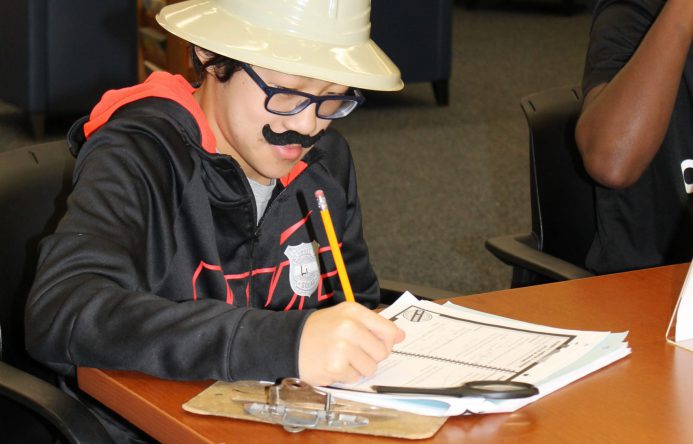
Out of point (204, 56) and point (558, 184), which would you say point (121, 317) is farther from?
point (558, 184)

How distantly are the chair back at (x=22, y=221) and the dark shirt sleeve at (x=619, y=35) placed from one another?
92 centimetres

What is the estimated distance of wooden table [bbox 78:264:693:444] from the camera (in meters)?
0.95

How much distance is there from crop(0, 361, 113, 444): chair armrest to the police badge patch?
40 cm

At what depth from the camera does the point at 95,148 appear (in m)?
1.21

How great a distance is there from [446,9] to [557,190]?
301cm

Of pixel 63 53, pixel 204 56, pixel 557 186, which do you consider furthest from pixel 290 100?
pixel 63 53

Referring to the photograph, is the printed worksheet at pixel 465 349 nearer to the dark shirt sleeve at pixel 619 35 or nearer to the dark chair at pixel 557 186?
the dark chair at pixel 557 186

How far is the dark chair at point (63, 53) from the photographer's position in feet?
13.0

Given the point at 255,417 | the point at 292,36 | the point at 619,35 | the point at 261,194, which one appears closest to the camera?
the point at 255,417

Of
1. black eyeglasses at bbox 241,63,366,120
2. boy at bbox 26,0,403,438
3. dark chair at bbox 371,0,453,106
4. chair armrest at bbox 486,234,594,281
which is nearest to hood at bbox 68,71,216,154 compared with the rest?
boy at bbox 26,0,403,438

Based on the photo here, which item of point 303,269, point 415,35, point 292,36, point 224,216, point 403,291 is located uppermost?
point 292,36

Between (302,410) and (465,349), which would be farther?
(465,349)

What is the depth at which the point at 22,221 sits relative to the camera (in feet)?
4.52

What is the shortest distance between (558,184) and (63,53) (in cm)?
264
